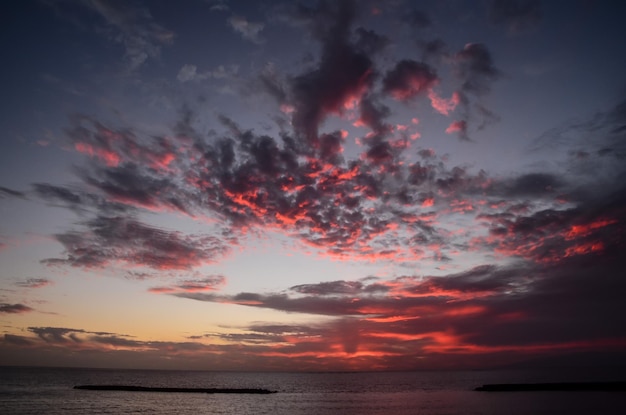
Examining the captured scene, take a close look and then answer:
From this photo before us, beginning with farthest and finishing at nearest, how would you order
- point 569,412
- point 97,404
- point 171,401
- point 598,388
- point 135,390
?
point 135,390 < point 598,388 < point 171,401 < point 97,404 < point 569,412

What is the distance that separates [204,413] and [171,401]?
20299mm

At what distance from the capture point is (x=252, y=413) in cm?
6206

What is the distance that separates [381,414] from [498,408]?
1891 centimetres

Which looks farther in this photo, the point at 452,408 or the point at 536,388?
the point at 536,388

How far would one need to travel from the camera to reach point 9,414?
56.0m

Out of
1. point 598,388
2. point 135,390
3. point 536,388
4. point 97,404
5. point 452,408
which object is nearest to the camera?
point 452,408

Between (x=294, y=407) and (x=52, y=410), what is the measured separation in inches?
1504

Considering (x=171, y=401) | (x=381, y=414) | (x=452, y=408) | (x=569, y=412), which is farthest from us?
(x=171, y=401)

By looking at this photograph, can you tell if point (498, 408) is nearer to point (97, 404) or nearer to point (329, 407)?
point (329, 407)

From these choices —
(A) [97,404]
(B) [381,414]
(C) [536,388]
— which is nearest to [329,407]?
(B) [381,414]

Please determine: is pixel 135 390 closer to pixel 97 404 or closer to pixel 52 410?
pixel 97 404

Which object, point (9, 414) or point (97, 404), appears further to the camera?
point (97, 404)

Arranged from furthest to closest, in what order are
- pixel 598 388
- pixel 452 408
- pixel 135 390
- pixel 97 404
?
pixel 135 390 < pixel 598 388 < pixel 97 404 < pixel 452 408

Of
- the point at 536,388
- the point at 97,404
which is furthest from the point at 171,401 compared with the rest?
the point at 536,388
